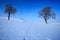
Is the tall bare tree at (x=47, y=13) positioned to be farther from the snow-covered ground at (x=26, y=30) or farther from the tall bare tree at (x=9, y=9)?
the tall bare tree at (x=9, y=9)

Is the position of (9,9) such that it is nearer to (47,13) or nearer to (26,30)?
(26,30)

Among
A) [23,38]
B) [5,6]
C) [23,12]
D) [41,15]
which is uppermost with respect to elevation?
[5,6]

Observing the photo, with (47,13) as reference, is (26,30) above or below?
below

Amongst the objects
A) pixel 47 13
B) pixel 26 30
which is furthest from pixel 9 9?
pixel 47 13

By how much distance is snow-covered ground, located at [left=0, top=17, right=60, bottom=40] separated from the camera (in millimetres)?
1718

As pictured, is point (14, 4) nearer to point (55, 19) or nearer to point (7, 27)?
point (7, 27)

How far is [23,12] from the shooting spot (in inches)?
71.0

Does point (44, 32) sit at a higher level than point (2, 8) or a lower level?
lower

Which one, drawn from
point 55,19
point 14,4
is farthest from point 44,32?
point 14,4

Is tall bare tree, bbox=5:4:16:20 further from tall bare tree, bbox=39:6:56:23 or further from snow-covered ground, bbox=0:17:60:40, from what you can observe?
tall bare tree, bbox=39:6:56:23

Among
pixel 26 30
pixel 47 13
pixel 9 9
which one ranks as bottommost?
pixel 26 30

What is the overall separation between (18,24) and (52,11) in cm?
72

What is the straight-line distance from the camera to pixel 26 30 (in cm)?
175

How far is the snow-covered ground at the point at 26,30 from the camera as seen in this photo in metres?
1.72
